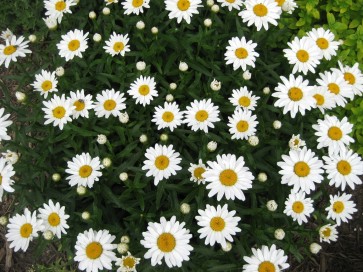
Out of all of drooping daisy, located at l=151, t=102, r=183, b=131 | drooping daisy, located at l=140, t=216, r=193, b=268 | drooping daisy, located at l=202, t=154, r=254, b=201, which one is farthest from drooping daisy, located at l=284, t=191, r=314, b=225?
drooping daisy, located at l=151, t=102, r=183, b=131

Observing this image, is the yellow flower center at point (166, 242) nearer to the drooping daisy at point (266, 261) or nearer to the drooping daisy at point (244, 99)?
the drooping daisy at point (266, 261)

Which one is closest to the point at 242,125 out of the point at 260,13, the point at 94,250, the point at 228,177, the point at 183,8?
the point at 228,177

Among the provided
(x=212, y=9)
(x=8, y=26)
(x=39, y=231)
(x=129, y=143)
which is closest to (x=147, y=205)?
(x=129, y=143)

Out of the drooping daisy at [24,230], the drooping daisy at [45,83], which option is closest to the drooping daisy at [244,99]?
the drooping daisy at [45,83]

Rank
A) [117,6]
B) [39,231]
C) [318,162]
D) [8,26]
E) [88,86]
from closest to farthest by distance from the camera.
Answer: [318,162] < [39,231] < [88,86] < [117,6] < [8,26]

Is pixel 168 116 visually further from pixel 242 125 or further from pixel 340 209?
pixel 340 209

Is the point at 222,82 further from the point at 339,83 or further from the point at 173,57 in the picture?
the point at 339,83
